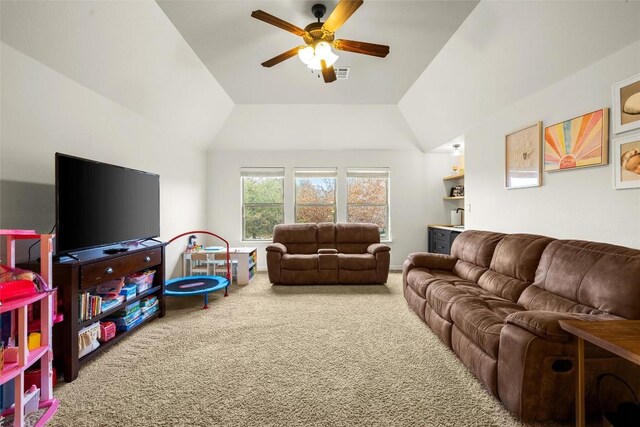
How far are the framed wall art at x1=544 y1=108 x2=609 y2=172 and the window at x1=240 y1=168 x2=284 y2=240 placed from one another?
171 inches

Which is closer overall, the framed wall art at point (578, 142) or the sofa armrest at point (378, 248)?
the framed wall art at point (578, 142)

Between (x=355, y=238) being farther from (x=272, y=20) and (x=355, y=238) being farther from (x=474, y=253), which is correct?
(x=272, y=20)

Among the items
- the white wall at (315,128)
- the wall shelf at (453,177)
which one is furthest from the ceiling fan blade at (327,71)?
the wall shelf at (453,177)

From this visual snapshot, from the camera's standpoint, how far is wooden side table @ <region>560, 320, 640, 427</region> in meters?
1.13

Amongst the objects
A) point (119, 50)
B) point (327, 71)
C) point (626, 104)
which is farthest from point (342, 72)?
point (626, 104)

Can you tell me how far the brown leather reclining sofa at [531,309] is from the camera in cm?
146

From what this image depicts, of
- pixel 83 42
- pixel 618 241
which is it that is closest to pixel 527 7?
pixel 618 241

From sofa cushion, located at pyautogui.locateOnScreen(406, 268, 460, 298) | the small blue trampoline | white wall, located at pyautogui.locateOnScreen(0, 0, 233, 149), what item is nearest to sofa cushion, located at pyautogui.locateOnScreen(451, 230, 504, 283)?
sofa cushion, located at pyautogui.locateOnScreen(406, 268, 460, 298)

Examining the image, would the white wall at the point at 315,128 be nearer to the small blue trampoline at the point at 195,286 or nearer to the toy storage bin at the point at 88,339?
the small blue trampoline at the point at 195,286

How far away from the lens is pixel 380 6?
240 cm

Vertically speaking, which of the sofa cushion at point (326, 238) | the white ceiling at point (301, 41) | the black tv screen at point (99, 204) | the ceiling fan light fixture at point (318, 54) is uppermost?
the white ceiling at point (301, 41)

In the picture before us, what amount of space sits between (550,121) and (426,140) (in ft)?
8.22

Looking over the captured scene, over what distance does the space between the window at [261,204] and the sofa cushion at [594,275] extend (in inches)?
176

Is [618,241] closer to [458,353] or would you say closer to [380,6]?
[458,353]
